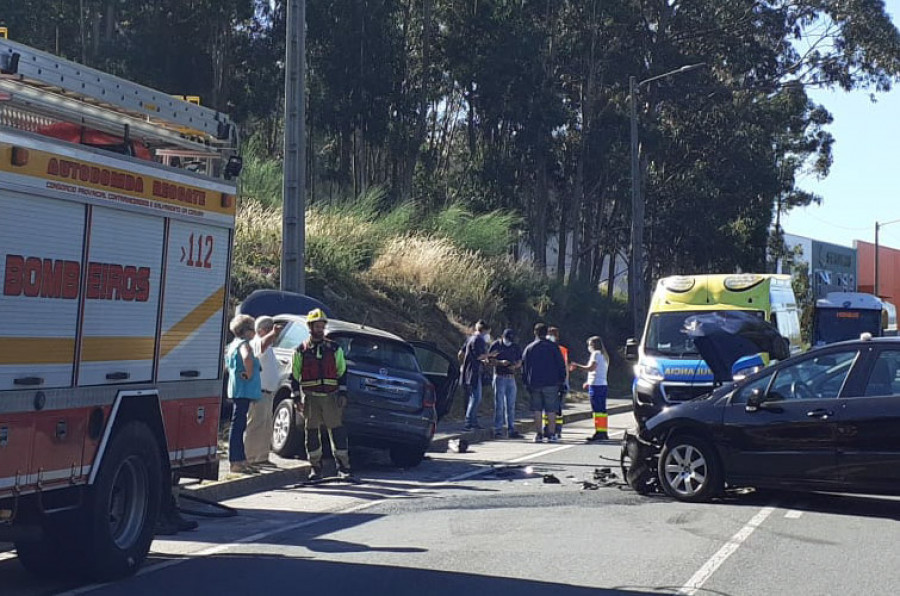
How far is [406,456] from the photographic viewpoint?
16.0 m

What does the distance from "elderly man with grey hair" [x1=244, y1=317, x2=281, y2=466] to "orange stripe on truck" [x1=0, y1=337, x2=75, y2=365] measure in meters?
6.16

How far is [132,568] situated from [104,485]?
2.26 ft

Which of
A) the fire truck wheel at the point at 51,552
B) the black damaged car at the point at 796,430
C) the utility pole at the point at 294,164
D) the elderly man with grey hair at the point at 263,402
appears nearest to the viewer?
the fire truck wheel at the point at 51,552

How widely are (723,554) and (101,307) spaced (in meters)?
4.87

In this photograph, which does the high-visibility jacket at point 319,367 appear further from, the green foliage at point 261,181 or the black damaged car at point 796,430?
the green foliage at point 261,181

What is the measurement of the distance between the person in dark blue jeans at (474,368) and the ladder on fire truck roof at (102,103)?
11.3m

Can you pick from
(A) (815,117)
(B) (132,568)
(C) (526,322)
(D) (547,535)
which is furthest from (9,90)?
(A) (815,117)

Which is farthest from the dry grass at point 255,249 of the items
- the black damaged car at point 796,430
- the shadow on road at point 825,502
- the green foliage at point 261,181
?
the shadow on road at point 825,502

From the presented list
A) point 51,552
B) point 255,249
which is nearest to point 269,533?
point 51,552

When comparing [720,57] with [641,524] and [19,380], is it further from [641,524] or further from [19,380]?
[19,380]

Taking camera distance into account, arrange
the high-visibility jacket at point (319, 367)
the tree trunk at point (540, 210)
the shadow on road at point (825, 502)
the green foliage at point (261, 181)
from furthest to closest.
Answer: the tree trunk at point (540, 210) → the green foliage at point (261, 181) → the high-visibility jacket at point (319, 367) → the shadow on road at point (825, 502)

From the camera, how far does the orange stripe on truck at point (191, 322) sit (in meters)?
9.00

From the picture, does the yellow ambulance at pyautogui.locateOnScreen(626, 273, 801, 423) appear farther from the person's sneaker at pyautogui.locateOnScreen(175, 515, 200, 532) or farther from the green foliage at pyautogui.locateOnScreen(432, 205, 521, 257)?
the green foliage at pyautogui.locateOnScreen(432, 205, 521, 257)

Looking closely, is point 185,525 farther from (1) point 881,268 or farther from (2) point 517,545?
(1) point 881,268
